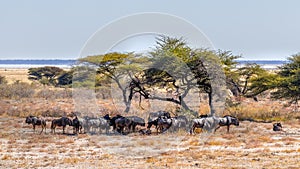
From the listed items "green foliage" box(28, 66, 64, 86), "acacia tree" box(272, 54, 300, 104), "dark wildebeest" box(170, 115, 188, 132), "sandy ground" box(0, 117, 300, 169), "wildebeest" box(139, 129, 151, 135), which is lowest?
"sandy ground" box(0, 117, 300, 169)

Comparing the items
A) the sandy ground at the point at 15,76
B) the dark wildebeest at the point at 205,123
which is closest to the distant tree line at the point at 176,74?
the dark wildebeest at the point at 205,123

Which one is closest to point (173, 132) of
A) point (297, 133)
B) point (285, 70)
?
point (297, 133)

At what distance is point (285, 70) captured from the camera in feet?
120

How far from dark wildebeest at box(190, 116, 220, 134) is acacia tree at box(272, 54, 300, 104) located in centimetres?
1073

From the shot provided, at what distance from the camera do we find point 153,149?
19.5 meters

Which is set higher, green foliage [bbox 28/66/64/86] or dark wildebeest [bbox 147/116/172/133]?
green foliage [bbox 28/66/64/86]

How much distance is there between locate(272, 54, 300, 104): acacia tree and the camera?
3425 centimetres

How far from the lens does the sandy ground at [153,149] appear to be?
1623cm

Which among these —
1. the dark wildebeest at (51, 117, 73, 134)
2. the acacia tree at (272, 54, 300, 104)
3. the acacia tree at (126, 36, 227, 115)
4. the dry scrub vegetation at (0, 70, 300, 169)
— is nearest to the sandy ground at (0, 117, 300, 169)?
the dry scrub vegetation at (0, 70, 300, 169)

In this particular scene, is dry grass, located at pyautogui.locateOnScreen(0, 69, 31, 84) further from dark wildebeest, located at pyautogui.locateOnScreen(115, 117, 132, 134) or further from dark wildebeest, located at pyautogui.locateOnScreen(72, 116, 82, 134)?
dark wildebeest, located at pyautogui.locateOnScreen(115, 117, 132, 134)

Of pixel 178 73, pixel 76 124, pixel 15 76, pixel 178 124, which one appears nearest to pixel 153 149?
pixel 178 124

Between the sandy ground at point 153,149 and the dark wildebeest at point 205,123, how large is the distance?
1.27 ft

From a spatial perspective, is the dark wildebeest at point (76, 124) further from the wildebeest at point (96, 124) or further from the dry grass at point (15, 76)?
the dry grass at point (15, 76)

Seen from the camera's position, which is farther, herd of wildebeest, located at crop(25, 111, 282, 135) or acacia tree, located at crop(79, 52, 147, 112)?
acacia tree, located at crop(79, 52, 147, 112)
